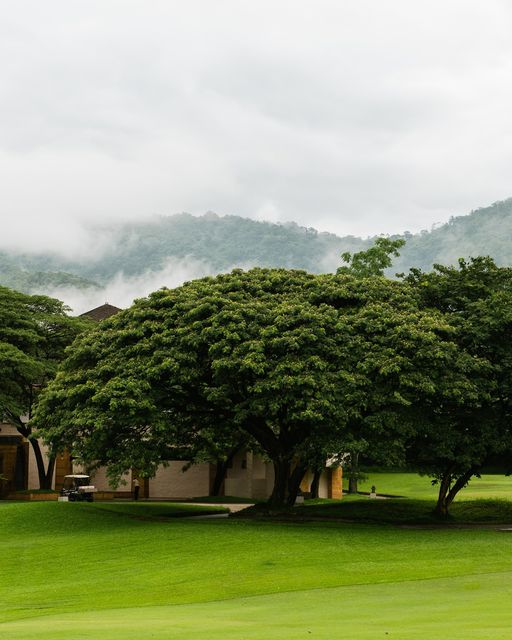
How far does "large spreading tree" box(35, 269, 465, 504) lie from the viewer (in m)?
30.9

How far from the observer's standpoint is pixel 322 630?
12.8 meters

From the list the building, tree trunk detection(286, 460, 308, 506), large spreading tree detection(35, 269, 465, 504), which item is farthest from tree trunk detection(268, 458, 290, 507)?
the building

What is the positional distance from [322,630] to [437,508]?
2647cm

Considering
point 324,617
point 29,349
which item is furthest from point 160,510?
point 324,617

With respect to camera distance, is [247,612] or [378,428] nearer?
[247,612]

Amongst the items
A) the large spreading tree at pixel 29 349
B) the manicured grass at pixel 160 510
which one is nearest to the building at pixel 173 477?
the large spreading tree at pixel 29 349

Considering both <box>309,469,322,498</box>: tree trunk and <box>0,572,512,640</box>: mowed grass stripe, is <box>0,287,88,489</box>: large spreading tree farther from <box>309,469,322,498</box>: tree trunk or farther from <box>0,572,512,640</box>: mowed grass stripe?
<box>0,572,512,640</box>: mowed grass stripe

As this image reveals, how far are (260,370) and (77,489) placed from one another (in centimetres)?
2561

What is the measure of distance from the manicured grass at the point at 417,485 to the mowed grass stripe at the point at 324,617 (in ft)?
111

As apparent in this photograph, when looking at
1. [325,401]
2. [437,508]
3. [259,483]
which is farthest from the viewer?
[259,483]

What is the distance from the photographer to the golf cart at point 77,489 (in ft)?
168

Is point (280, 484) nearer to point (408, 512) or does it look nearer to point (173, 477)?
point (408, 512)

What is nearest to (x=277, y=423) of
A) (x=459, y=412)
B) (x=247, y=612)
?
(x=459, y=412)

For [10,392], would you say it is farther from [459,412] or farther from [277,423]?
[459,412]
